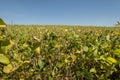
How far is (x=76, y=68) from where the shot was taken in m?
2.58

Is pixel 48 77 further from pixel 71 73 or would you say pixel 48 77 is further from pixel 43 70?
pixel 71 73

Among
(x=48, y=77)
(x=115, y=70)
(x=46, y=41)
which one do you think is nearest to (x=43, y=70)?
(x=48, y=77)

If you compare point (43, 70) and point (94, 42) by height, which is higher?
point (94, 42)

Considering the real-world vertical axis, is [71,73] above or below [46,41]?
below

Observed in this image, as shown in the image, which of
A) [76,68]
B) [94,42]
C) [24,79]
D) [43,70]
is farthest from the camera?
[94,42]

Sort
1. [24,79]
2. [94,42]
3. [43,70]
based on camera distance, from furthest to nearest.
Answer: [94,42] → [43,70] → [24,79]

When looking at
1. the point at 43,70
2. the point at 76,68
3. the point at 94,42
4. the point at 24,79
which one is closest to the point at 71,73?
the point at 76,68

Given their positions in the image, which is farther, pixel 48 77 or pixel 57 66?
pixel 57 66

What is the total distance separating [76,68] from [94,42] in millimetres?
A: 718

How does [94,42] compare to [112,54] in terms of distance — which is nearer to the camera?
[112,54]

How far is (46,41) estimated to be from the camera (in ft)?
10.9

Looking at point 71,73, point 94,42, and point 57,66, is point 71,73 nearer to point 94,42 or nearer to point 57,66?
point 57,66

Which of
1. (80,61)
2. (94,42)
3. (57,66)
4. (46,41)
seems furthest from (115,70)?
(46,41)

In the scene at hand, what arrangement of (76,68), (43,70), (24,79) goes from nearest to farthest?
(24,79)
(43,70)
(76,68)
